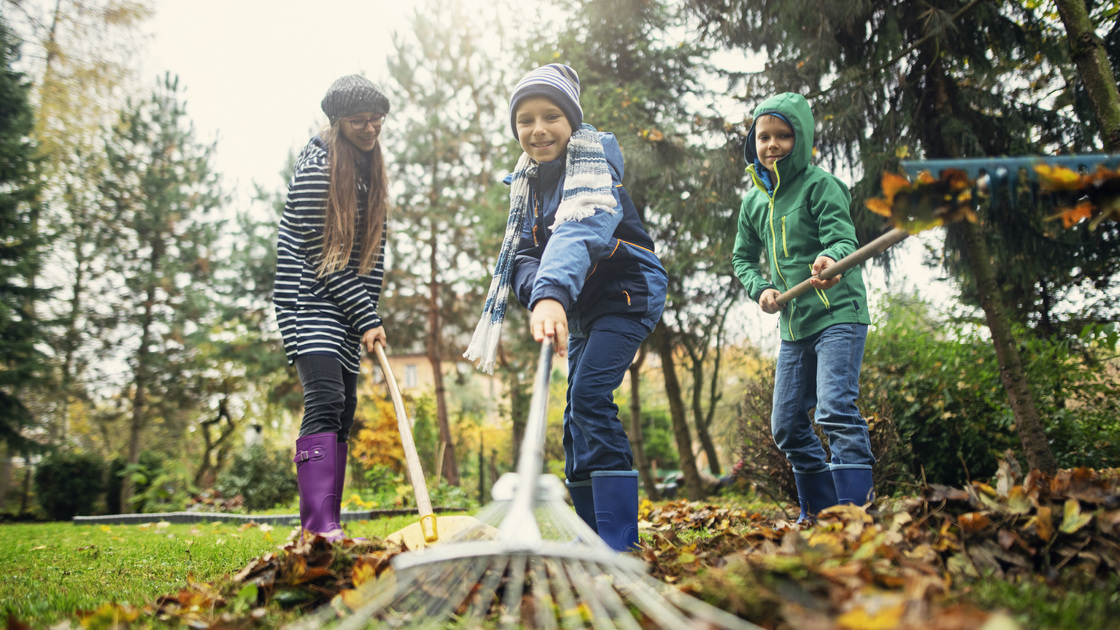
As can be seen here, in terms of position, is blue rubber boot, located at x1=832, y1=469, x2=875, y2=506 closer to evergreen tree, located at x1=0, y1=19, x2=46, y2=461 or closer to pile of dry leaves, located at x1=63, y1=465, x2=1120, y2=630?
pile of dry leaves, located at x1=63, y1=465, x2=1120, y2=630

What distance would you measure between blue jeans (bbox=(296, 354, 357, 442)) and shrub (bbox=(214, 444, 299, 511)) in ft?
24.7

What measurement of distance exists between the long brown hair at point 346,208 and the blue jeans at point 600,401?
113 centimetres

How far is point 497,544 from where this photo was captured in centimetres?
126

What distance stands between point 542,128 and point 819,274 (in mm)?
1134

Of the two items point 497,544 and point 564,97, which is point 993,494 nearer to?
point 497,544

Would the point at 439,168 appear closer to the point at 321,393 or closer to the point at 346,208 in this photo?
the point at 346,208

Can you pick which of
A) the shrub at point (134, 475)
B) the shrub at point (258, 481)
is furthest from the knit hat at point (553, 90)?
the shrub at point (134, 475)

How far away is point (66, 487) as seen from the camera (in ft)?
29.7

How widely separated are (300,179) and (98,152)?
1343 cm

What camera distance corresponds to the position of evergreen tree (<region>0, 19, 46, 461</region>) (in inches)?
355

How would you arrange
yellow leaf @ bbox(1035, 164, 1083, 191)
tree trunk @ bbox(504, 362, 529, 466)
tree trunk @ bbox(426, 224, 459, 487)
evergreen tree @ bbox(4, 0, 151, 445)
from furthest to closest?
1. tree trunk @ bbox(426, 224, 459, 487)
2. tree trunk @ bbox(504, 362, 529, 466)
3. evergreen tree @ bbox(4, 0, 151, 445)
4. yellow leaf @ bbox(1035, 164, 1083, 191)

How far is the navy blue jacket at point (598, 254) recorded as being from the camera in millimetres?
2115

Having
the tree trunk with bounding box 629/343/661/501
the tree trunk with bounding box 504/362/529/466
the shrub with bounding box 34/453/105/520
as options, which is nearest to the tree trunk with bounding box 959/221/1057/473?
the tree trunk with bounding box 629/343/661/501

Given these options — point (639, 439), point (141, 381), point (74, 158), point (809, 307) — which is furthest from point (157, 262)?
point (809, 307)
